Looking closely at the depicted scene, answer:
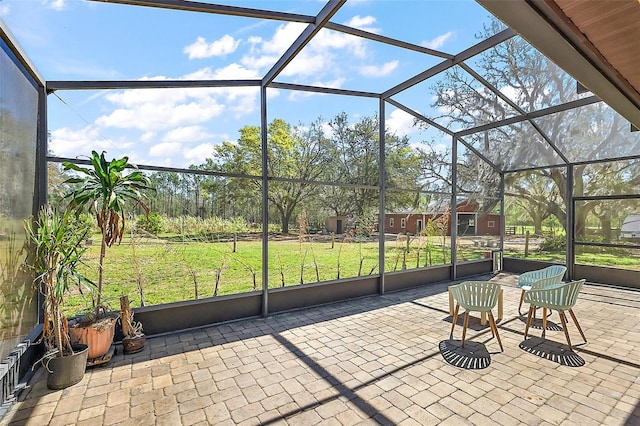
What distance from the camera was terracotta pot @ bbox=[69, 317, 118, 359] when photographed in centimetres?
308

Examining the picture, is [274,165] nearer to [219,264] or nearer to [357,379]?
[219,264]

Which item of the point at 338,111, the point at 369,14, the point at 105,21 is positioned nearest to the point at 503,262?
the point at 338,111

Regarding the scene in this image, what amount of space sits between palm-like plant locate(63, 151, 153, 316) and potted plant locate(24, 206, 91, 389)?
1.17ft

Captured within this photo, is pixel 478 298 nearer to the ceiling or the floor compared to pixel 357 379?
nearer to the ceiling

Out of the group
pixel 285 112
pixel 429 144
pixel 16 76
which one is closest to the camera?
→ pixel 16 76

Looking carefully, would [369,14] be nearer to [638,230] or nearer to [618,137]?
[618,137]

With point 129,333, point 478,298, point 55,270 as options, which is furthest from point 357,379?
point 55,270

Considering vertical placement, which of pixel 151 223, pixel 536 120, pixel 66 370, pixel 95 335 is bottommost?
pixel 66 370

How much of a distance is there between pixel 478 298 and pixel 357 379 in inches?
71.9

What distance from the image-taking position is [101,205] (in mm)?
3357

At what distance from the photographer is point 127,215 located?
3.77 meters

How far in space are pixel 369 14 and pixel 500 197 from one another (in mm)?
7067

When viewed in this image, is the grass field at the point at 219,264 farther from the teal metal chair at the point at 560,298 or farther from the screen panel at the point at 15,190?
the teal metal chair at the point at 560,298

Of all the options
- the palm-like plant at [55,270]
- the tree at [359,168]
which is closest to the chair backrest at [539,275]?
the tree at [359,168]
